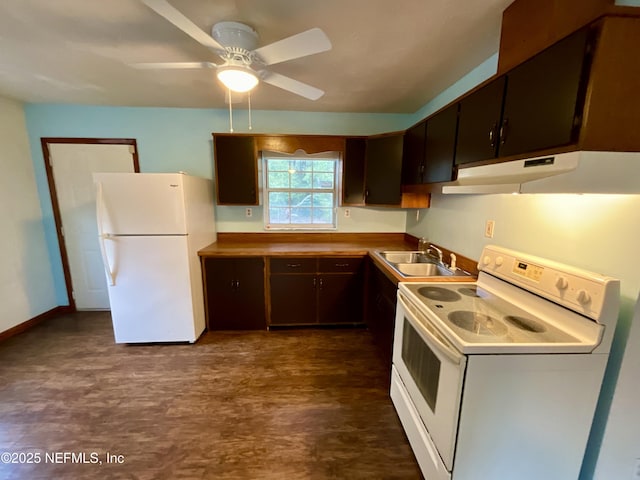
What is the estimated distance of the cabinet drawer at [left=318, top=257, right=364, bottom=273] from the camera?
2785mm

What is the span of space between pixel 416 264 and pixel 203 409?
Answer: 6.77ft

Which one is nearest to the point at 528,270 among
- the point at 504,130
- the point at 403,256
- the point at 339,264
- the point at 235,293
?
the point at 504,130

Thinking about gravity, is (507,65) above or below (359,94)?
below

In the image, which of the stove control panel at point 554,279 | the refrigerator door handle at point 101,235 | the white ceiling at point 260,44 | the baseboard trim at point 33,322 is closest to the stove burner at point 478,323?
the stove control panel at point 554,279

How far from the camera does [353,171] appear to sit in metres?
2.95

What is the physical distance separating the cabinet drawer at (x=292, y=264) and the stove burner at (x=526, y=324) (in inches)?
70.6

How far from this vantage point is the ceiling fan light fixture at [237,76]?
58.1 inches

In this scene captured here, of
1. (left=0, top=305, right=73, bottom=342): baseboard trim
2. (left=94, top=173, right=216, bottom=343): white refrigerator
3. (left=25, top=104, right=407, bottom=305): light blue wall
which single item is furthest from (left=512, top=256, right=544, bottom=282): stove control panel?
(left=0, top=305, right=73, bottom=342): baseboard trim

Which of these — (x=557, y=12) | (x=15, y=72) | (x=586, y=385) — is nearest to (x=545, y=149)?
(x=557, y=12)

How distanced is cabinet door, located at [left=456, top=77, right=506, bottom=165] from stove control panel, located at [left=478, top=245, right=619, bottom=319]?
1.94 feet

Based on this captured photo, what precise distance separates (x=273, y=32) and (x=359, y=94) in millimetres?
1153

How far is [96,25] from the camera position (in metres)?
1.48

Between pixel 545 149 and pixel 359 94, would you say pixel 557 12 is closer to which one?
pixel 545 149

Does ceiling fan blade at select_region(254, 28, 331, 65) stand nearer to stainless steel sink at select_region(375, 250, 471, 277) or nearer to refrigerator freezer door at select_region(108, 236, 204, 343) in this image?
stainless steel sink at select_region(375, 250, 471, 277)
